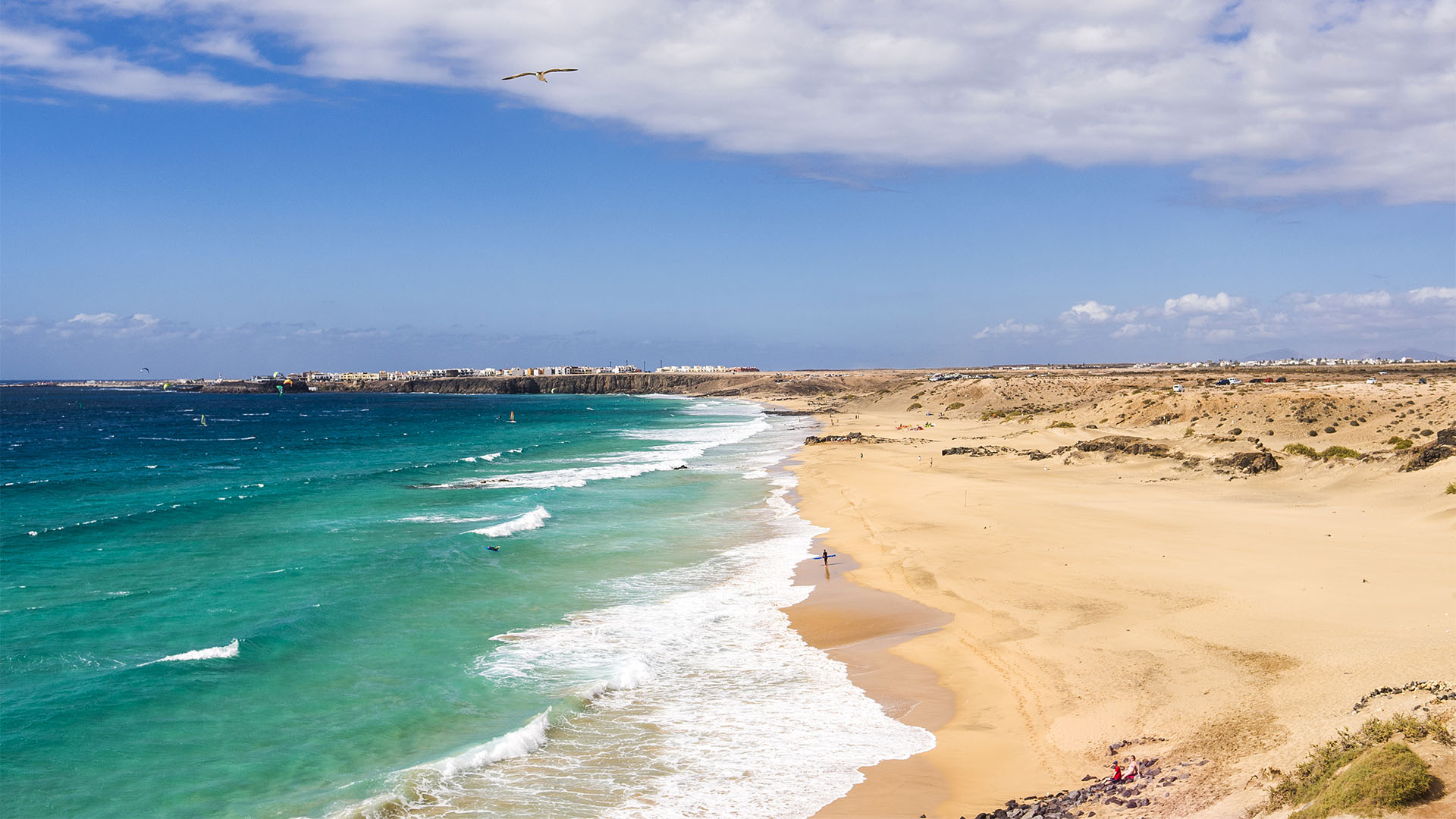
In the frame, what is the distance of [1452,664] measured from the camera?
12.2 m

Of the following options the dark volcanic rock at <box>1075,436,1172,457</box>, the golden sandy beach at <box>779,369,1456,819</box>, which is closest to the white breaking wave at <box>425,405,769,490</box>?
the golden sandy beach at <box>779,369,1456,819</box>

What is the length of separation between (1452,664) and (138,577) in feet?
101

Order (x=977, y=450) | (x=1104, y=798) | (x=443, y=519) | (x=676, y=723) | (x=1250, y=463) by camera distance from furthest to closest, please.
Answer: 1. (x=977, y=450)
2. (x=1250, y=463)
3. (x=443, y=519)
4. (x=676, y=723)
5. (x=1104, y=798)

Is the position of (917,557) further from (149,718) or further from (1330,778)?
(149,718)

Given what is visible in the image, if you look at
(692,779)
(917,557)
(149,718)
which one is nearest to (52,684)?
(149,718)

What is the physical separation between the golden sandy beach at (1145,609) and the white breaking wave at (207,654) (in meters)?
12.4

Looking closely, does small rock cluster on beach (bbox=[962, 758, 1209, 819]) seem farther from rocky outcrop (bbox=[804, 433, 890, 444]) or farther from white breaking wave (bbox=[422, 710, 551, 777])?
rocky outcrop (bbox=[804, 433, 890, 444])

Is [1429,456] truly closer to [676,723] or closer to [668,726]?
[676,723]

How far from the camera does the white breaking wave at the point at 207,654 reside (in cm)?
1747

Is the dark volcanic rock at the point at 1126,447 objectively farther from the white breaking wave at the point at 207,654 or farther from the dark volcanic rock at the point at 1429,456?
the white breaking wave at the point at 207,654

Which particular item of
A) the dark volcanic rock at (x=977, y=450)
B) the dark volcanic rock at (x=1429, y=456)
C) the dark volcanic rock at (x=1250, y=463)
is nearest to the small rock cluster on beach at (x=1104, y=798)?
the dark volcanic rock at (x=1429, y=456)

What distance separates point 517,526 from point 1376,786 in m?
27.4

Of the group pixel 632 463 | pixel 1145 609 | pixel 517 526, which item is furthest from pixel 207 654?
pixel 632 463

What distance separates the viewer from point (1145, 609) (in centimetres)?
1778
